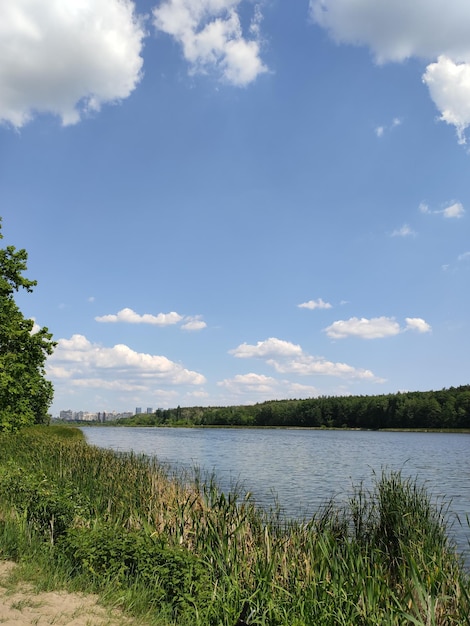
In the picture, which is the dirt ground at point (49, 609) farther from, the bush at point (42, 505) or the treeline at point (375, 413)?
the treeline at point (375, 413)

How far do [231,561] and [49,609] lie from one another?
3035mm

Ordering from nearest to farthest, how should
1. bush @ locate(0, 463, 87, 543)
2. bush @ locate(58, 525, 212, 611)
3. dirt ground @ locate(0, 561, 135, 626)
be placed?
1. dirt ground @ locate(0, 561, 135, 626)
2. bush @ locate(58, 525, 212, 611)
3. bush @ locate(0, 463, 87, 543)

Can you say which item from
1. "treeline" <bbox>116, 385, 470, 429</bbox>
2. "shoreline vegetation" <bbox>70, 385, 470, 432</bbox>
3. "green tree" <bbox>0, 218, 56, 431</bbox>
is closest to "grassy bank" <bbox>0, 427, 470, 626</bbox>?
"green tree" <bbox>0, 218, 56, 431</bbox>

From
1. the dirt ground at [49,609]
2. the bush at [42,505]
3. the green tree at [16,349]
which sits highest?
the green tree at [16,349]

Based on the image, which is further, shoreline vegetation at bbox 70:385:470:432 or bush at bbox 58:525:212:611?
shoreline vegetation at bbox 70:385:470:432

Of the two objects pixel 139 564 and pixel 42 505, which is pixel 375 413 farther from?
pixel 139 564

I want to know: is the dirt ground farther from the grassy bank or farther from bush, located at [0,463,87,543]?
bush, located at [0,463,87,543]

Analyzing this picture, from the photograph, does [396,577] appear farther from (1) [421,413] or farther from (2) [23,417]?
(1) [421,413]

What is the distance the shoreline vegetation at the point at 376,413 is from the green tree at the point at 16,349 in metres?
107

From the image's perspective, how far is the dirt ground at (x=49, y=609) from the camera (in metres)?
6.13

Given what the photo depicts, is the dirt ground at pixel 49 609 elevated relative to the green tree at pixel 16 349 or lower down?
lower down

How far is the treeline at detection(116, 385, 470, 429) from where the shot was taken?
4717 inches

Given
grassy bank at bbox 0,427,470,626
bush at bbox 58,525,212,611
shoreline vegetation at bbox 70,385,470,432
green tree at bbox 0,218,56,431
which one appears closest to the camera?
grassy bank at bbox 0,427,470,626

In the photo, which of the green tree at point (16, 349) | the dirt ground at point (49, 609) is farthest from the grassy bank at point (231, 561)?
the green tree at point (16, 349)
